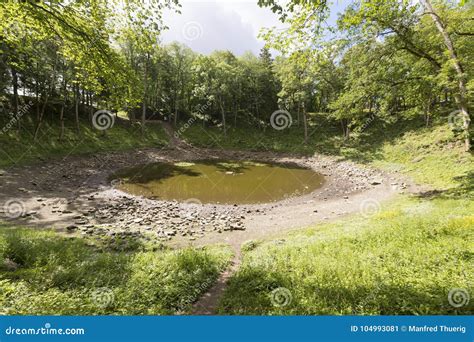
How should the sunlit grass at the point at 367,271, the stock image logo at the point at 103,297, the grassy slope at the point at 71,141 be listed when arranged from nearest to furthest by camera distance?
the sunlit grass at the point at 367,271
the stock image logo at the point at 103,297
the grassy slope at the point at 71,141

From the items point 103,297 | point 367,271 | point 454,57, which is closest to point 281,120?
point 454,57

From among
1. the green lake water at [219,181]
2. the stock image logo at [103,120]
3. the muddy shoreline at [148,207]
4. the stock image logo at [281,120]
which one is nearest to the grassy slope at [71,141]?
the stock image logo at [103,120]

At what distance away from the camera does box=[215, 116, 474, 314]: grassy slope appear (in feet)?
16.0

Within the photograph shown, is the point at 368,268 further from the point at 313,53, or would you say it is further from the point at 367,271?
the point at 313,53

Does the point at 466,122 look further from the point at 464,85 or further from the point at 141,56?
the point at 141,56

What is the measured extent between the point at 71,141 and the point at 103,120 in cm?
1089

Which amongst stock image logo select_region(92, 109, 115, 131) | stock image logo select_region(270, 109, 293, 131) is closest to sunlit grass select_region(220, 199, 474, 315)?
stock image logo select_region(92, 109, 115, 131)

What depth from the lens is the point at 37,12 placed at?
273 inches

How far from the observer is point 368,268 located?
614 cm

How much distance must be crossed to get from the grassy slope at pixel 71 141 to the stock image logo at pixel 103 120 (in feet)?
2.85

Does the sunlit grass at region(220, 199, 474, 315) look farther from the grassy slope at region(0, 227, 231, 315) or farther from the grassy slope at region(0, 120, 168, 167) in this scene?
the grassy slope at region(0, 120, 168, 167)

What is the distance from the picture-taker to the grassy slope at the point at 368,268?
489cm

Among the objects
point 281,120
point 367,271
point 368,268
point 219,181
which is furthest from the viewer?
point 281,120

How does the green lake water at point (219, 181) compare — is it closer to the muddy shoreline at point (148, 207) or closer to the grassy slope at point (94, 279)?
the muddy shoreline at point (148, 207)
